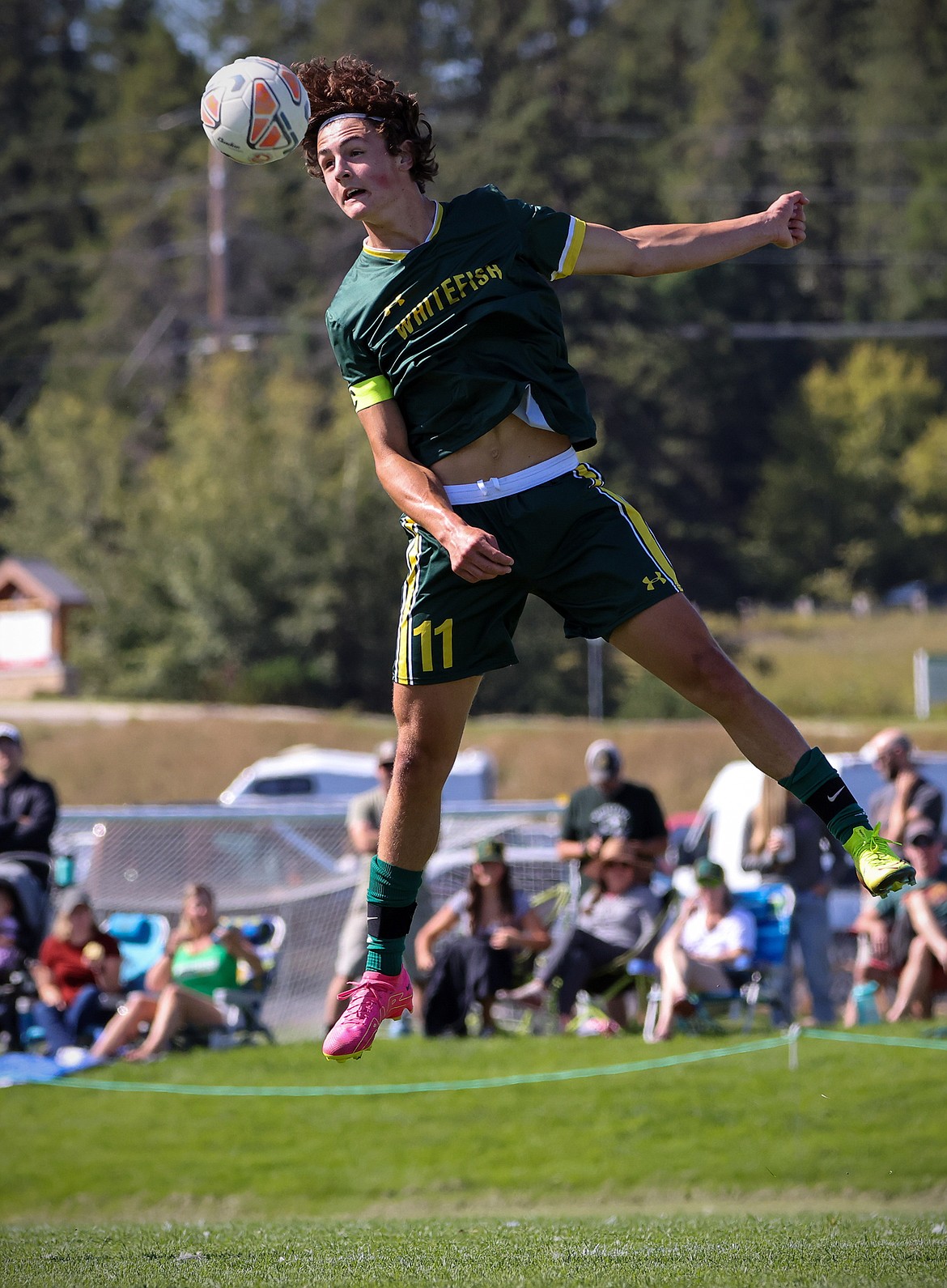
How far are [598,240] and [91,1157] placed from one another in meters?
6.11

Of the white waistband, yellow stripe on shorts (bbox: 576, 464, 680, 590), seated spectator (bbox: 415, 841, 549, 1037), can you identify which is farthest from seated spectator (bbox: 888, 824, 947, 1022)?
the white waistband

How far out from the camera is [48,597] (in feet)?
131

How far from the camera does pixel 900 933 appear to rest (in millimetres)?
10148

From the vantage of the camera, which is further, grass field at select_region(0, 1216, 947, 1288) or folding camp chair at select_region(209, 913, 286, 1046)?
folding camp chair at select_region(209, 913, 286, 1046)

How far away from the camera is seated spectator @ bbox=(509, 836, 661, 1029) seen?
1005 cm

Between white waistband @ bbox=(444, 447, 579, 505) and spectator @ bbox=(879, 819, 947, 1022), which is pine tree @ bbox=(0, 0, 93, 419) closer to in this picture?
spectator @ bbox=(879, 819, 947, 1022)

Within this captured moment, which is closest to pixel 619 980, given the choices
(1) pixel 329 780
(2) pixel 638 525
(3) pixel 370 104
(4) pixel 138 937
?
(4) pixel 138 937

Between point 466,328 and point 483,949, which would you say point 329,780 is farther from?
point 466,328

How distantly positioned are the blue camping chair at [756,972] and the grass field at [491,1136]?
619 mm

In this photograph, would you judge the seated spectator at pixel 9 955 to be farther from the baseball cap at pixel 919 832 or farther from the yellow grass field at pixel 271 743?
the yellow grass field at pixel 271 743

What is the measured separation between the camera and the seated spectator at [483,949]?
1005 centimetres

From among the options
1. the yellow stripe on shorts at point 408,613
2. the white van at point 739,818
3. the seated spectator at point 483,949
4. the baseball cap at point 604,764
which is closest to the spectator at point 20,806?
the seated spectator at point 483,949

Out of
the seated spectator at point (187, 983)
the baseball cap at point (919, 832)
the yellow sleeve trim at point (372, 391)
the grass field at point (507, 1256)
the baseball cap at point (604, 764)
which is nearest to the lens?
the grass field at point (507, 1256)

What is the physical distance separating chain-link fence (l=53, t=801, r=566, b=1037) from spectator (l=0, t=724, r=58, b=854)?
2.44 meters
